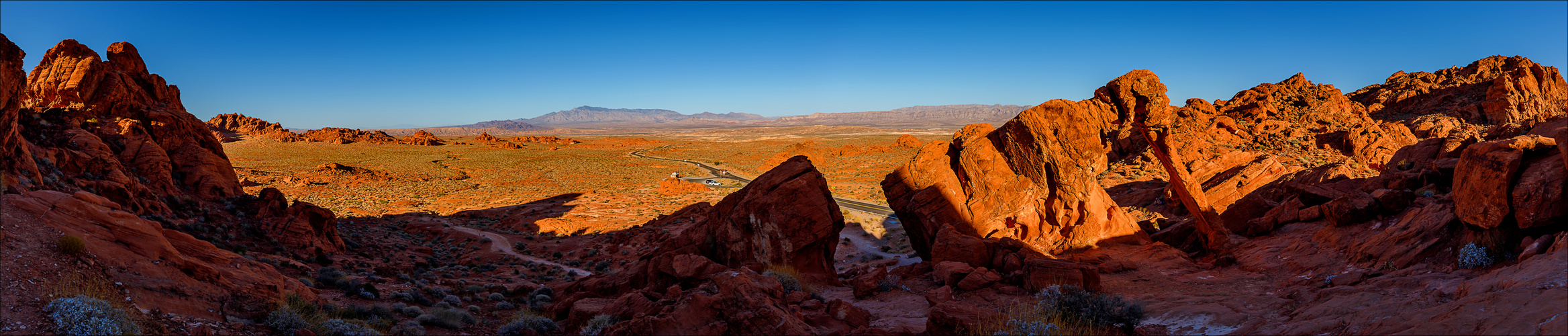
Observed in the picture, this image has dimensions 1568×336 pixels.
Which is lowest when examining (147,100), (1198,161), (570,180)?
(570,180)

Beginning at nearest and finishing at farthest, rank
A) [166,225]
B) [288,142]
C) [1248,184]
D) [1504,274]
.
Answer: [1504,274]
[166,225]
[1248,184]
[288,142]

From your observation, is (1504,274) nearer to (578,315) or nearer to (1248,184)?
(578,315)

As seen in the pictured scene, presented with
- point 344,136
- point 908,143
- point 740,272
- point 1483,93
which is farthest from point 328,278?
point 344,136

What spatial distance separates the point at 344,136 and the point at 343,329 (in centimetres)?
12669

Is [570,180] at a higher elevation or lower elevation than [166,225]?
lower

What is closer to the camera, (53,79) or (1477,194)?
(1477,194)

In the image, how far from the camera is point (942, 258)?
1434cm

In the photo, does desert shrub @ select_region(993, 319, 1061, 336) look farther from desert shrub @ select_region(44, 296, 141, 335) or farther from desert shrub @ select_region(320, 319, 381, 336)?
desert shrub @ select_region(44, 296, 141, 335)

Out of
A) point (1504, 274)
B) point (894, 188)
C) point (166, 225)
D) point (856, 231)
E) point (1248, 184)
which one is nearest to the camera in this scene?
point (1504, 274)

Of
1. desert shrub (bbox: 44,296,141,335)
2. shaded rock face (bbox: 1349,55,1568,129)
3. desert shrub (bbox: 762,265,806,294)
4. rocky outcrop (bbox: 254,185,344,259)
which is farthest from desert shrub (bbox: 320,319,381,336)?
shaded rock face (bbox: 1349,55,1568,129)

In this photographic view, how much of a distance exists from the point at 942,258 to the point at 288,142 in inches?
4786

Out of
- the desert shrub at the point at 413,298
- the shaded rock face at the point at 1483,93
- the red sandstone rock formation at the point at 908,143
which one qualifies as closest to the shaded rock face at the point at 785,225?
the desert shrub at the point at 413,298

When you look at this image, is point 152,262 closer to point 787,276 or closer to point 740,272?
point 740,272

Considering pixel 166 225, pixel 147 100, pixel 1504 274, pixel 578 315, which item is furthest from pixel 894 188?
pixel 147 100
